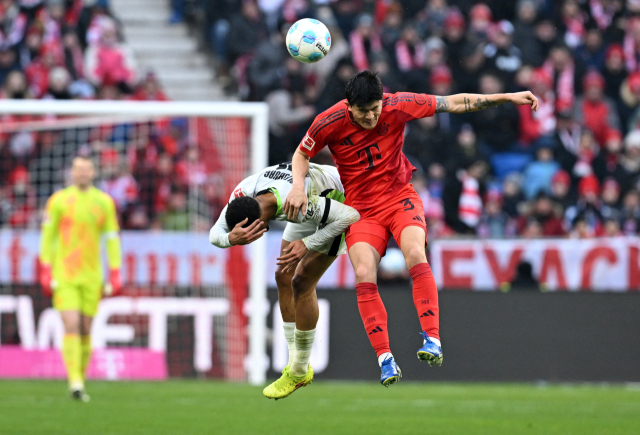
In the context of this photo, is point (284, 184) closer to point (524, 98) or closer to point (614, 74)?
point (524, 98)

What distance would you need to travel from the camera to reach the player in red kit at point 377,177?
712 cm

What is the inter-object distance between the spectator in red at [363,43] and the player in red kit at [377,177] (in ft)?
31.4

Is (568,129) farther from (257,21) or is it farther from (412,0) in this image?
(257,21)

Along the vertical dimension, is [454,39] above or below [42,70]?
above

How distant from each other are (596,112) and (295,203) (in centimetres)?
1112

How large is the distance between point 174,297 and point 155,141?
8.53 ft

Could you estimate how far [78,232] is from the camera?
37.9ft

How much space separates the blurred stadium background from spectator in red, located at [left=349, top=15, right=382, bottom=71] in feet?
0.16

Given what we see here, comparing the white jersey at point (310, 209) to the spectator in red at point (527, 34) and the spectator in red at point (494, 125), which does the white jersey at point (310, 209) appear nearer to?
the spectator in red at point (494, 125)

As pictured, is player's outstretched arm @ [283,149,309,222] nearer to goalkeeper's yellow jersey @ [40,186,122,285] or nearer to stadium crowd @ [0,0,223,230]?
goalkeeper's yellow jersey @ [40,186,122,285]

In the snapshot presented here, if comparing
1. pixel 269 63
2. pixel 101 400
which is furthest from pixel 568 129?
pixel 101 400

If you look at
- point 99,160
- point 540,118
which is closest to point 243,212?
point 99,160

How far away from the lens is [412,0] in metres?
18.4

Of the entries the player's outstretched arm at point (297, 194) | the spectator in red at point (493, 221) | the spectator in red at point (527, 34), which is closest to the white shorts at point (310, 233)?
the player's outstretched arm at point (297, 194)
